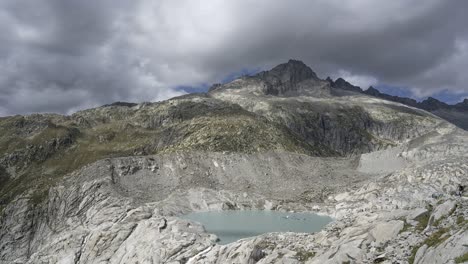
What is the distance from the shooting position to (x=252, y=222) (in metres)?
84.9

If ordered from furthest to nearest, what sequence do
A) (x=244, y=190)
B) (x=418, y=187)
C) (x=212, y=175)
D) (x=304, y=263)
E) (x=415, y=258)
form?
1. (x=212, y=175)
2. (x=244, y=190)
3. (x=418, y=187)
4. (x=304, y=263)
5. (x=415, y=258)

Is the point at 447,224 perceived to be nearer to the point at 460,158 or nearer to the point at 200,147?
the point at 460,158

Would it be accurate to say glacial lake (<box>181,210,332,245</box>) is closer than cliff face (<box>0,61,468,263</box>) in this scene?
No

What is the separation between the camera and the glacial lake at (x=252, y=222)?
236 ft

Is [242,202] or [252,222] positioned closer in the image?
[252,222]

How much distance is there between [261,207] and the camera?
340 feet

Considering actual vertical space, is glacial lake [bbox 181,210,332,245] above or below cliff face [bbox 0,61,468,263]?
below

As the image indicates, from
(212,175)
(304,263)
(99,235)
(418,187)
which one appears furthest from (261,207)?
(304,263)

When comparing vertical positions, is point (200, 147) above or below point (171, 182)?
above

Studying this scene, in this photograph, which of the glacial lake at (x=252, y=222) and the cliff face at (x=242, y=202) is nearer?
the cliff face at (x=242, y=202)

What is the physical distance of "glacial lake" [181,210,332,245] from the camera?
71787 mm

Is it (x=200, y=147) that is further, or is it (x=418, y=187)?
(x=200, y=147)

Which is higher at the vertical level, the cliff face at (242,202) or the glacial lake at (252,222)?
the cliff face at (242,202)

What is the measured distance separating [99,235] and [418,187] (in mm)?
62745
